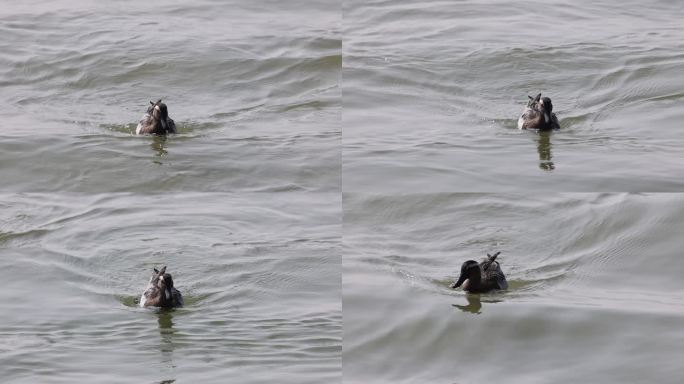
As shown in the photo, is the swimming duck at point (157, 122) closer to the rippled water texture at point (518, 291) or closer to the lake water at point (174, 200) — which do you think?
the lake water at point (174, 200)

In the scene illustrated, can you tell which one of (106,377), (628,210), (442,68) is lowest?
(106,377)

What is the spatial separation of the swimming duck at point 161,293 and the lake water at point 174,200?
0.12 metres

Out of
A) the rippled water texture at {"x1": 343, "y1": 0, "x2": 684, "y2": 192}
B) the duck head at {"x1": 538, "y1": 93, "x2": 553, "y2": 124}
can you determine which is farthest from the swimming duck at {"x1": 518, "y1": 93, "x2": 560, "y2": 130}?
the rippled water texture at {"x1": 343, "y1": 0, "x2": 684, "y2": 192}

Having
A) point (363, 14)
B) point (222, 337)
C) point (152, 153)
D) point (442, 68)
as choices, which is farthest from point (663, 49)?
point (222, 337)

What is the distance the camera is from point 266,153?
1622cm

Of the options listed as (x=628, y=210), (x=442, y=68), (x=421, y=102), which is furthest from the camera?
(x=442, y=68)

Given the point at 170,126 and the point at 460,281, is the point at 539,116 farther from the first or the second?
the point at 170,126

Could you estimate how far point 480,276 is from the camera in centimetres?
1352


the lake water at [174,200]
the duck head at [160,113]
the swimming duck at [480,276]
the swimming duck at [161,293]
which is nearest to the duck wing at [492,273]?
the swimming duck at [480,276]

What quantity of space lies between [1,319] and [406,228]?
4.57 meters

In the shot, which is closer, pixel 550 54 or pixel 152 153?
pixel 152 153

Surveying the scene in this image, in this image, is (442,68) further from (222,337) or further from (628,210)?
(222,337)

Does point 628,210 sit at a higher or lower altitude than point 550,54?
lower

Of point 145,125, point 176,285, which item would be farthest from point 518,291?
point 145,125
